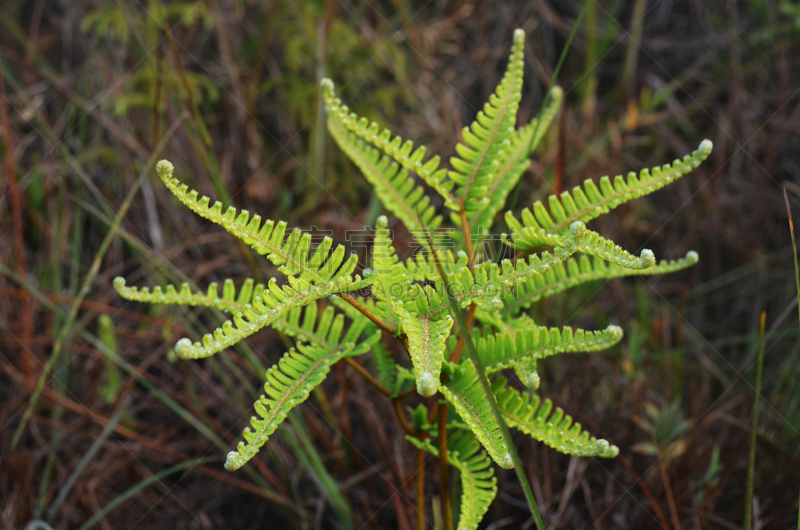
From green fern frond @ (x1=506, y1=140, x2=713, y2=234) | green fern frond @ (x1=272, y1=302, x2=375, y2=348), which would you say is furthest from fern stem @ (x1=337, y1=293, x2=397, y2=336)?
green fern frond @ (x1=506, y1=140, x2=713, y2=234)

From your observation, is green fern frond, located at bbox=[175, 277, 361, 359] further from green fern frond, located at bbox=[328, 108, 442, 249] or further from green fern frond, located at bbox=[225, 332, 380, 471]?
green fern frond, located at bbox=[328, 108, 442, 249]

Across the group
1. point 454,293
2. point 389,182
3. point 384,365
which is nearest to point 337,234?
point 389,182

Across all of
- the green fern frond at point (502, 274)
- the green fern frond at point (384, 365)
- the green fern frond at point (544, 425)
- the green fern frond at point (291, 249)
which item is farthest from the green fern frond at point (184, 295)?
the green fern frond at point (544, 425)

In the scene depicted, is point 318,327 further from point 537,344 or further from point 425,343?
point 537,344

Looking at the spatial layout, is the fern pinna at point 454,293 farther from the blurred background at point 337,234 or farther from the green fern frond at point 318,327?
the blurred background at point 337,234

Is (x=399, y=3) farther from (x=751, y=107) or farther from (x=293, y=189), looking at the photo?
(x=751, y=107)
